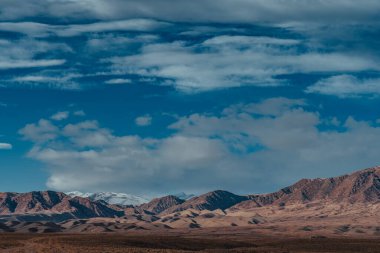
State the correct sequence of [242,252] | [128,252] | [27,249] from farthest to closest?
[242,252] → [27,249] → [128,252]

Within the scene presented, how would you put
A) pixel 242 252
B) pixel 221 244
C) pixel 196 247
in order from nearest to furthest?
pixel 242 252 < pixel 196 247 < pixel 221 244

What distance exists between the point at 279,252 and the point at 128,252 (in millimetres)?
37225

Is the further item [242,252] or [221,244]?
[221,244]

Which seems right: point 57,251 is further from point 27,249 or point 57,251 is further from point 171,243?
point 171,243

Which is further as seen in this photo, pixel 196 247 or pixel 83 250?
pixel 196 247

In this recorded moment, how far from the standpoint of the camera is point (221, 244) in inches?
6339

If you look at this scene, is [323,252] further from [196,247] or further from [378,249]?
[196,247]

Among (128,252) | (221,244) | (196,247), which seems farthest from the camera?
(221,244)

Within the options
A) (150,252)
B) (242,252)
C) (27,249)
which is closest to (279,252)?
(242,252)

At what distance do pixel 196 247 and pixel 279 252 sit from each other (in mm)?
28756

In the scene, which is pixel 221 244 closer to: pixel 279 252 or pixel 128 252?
pixel 279 252

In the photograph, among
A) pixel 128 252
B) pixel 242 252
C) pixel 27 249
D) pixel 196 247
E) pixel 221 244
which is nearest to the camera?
pixel 128 252

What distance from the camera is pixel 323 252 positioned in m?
127

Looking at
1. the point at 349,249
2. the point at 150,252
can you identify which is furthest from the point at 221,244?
the point at 150,252
